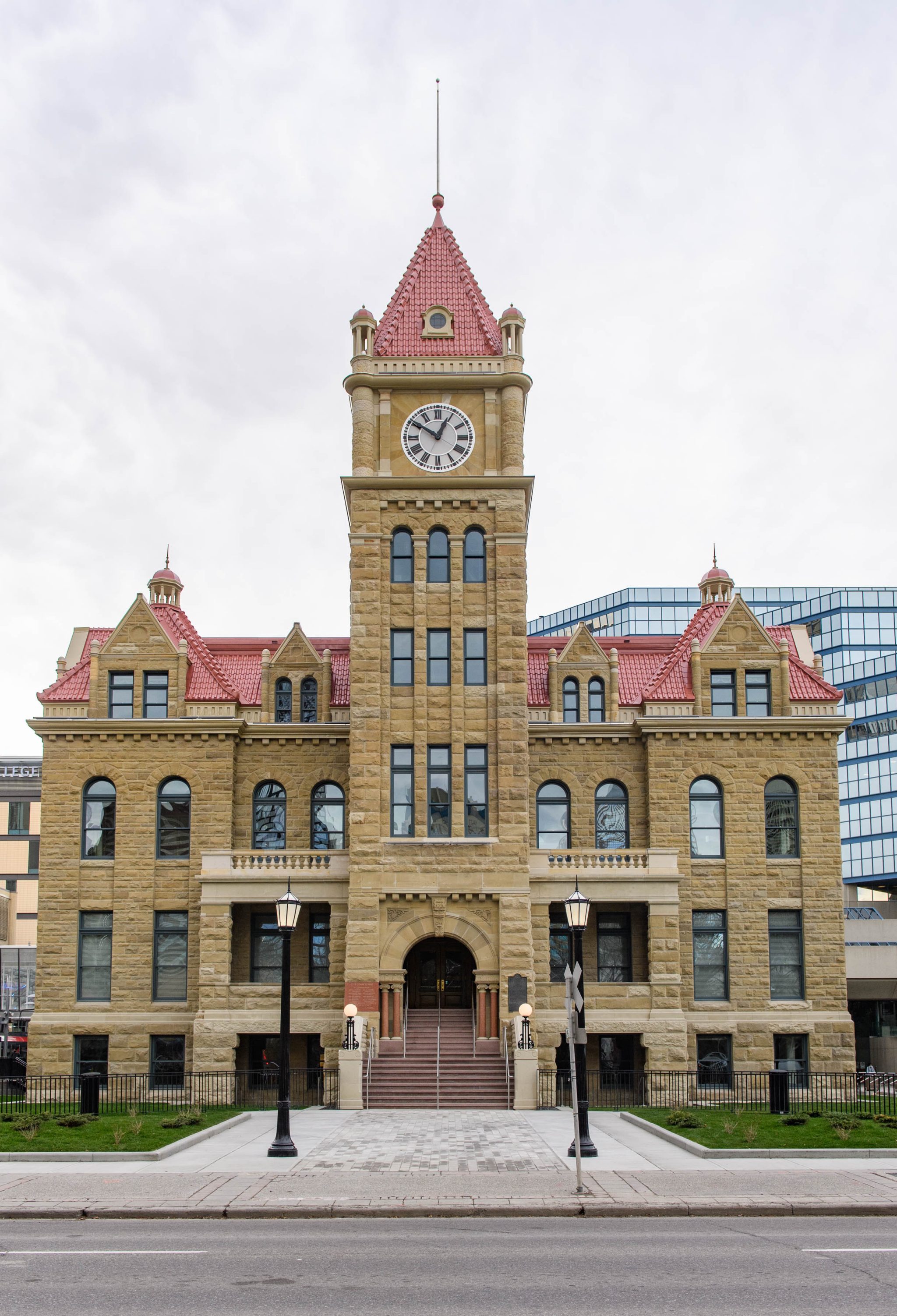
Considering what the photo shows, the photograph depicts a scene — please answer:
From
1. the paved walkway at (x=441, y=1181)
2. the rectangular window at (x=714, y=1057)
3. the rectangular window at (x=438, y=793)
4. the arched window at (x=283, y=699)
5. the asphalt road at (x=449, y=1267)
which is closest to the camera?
the asphalt road at (x=449, y=1267)

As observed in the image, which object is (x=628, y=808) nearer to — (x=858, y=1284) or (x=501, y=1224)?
(x=501, y=1224)

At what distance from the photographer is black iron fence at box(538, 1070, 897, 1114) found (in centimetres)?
3212

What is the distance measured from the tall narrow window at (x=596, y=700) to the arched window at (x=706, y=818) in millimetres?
3650

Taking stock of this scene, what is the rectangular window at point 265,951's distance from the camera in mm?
37312

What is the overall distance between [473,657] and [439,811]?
4659 mm

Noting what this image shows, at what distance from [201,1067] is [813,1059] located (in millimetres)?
17438

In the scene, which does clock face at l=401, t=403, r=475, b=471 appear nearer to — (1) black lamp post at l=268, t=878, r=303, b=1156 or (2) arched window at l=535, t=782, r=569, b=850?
(2) arched window at l=535, t=782, r=569, b=850

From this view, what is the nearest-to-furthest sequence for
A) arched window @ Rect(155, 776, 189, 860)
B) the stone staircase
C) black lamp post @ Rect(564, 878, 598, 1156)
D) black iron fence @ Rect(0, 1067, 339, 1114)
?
black lamp post @ Rect(564, 878, 598, 1156) → the stone staircase → black iron fence @ Rect(0, 1067, 339, 1114) → arched window @ Rect(155, 776, 189, 860)

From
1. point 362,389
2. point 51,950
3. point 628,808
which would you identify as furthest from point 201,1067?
point 362,389

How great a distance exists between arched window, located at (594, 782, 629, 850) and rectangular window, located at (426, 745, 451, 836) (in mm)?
5389

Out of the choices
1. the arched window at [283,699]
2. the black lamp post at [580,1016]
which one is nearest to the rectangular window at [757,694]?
the arched window at [283,699]

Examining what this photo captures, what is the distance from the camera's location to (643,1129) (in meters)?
26.4

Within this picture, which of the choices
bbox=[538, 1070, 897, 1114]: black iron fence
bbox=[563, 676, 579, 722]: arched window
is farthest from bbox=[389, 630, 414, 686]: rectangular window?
bbox=[538, 1070, 897, 1114]: black iron fence

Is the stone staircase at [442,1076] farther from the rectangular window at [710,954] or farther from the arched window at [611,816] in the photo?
the arched window at [611,816]
